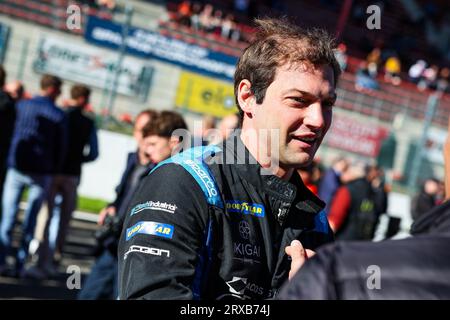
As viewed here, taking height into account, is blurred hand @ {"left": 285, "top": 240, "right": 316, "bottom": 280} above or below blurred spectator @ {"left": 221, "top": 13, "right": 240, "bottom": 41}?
below

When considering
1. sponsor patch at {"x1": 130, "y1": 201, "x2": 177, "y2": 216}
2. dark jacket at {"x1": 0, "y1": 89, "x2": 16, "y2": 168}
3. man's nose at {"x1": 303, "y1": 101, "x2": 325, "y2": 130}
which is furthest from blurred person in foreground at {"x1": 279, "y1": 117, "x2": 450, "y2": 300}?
dark jacket at {"x1": 0, "y1": 89, "x2": 16, "y2": 168}

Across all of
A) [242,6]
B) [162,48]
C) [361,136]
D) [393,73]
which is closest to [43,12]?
[162,48]

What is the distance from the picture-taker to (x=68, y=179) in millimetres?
7957

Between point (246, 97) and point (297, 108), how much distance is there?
0.21m

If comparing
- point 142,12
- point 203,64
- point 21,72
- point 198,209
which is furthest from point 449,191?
point 142,12

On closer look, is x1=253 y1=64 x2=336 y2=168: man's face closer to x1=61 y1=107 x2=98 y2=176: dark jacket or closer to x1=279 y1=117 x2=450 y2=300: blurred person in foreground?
x1=279 y1=117 x2=450 y2=300: blurred person in foreground

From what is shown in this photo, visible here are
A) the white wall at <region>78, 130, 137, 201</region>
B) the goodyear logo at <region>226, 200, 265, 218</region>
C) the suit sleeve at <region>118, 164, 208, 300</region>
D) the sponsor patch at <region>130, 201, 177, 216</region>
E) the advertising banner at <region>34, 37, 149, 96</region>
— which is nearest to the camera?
the suit sleeve at <region>118, 164, 208, 300</region>

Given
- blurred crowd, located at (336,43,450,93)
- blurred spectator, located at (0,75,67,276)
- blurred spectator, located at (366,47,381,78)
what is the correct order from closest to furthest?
1. blurred spectator, located at (0,75,67,276)
2. blurred crowd, located at (336,43,450,93)
3. blurred spectator, located at (366,47,381,78)

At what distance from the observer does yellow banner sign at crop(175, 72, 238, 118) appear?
15477mm

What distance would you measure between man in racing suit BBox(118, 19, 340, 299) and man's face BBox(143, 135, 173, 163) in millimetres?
2630

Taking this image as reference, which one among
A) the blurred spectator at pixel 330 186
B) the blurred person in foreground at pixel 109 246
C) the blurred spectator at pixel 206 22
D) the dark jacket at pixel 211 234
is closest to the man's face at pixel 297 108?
the dark jacket at pixel 211 234

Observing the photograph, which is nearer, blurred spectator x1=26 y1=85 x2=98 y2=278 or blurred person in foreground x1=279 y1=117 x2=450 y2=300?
blurred person in foreground x1=279 y1=117 x2=450 y2=300

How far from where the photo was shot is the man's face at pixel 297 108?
2344 mm

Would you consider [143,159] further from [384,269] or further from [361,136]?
[361,136]
